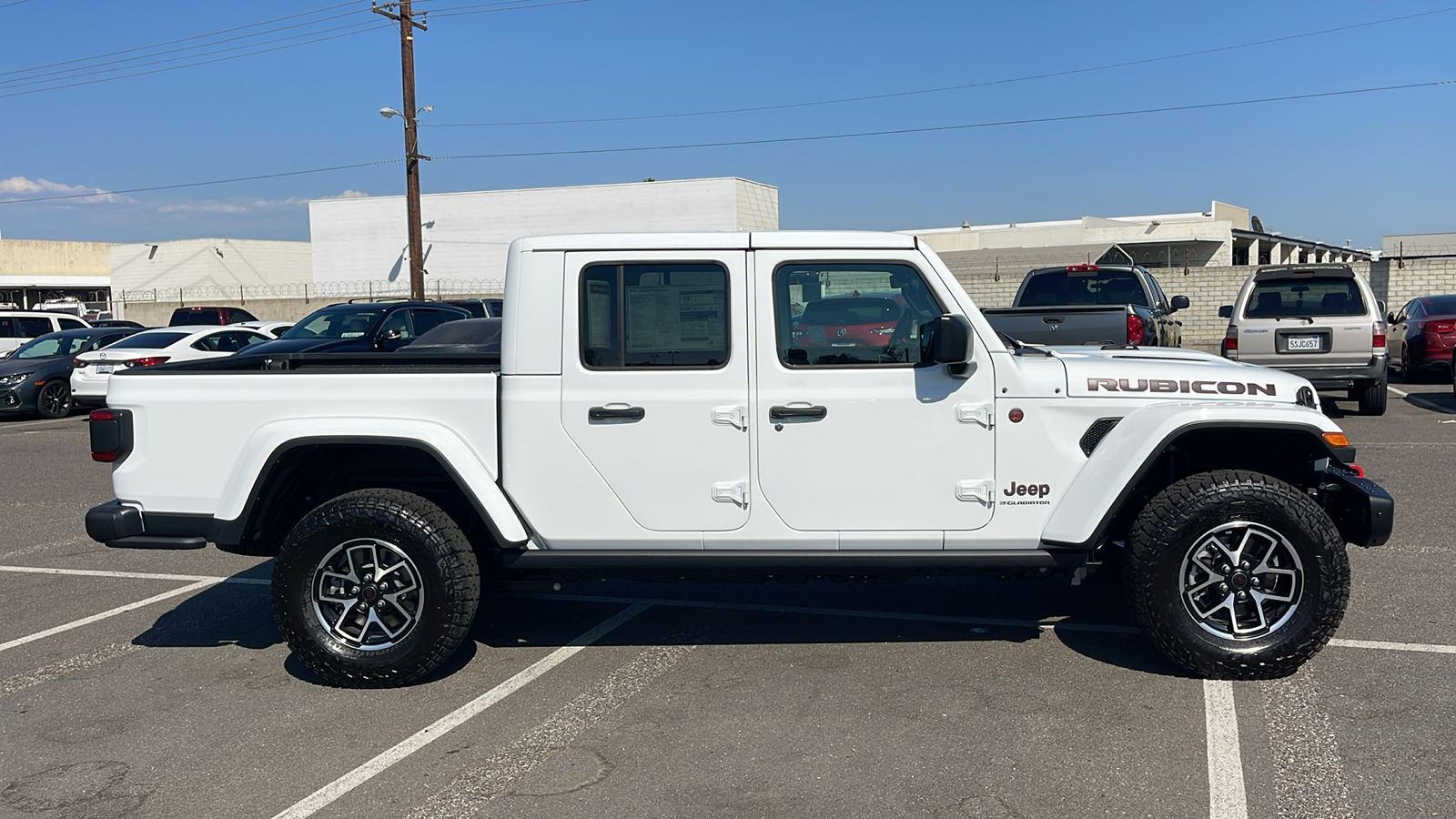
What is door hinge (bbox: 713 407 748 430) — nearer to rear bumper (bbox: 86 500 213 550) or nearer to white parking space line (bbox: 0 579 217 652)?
rear bumper (bbox: 86 500 213 550)

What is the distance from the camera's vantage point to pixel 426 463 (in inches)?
214

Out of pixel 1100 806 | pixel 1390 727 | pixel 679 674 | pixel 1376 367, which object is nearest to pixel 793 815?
pixel 1100 806

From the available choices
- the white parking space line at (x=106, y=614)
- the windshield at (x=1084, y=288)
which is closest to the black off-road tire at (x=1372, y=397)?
the windshield at (x=1084, y=288)

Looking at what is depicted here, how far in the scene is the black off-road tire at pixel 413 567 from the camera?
4969 millimetres

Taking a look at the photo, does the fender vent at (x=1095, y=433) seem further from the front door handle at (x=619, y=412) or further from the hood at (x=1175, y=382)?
the front door handle at (x=619, y=412)

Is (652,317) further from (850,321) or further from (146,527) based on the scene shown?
(146,527)

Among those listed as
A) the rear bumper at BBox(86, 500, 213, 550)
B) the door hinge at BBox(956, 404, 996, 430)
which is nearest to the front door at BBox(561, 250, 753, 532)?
the door hinge at BBox(956, 404, 996, 430)

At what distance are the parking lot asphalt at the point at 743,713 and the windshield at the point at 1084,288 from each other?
7628 millimetres

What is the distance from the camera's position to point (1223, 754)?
4.15 metres

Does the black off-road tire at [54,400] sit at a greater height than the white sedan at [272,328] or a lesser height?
lesser

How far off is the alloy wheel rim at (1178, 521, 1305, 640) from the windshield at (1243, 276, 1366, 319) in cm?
939

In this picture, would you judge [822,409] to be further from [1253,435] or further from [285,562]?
[285,562]

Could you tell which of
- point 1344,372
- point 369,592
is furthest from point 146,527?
point 1344,372

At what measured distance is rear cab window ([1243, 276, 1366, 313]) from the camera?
43.2 feet
